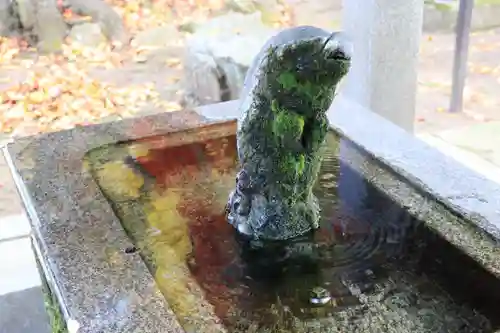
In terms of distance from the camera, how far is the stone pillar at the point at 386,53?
330cm

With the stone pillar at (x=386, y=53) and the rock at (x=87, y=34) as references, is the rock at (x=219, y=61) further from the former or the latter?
the rock at (x=87, y=34)

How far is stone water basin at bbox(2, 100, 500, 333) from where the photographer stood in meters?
1.50

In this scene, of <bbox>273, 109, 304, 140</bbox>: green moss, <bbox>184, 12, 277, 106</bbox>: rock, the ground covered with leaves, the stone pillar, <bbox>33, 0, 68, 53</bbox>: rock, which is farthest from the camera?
<bbox>33, 0, 68, 53</bbox>: rock

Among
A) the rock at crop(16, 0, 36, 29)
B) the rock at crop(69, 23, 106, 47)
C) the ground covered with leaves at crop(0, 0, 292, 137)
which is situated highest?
the rock at crop(16, 0, 36, 29)

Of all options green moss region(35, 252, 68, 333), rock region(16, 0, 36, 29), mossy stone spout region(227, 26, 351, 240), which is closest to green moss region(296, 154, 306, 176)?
mossy stone spout region(227, 26, 351, 240)

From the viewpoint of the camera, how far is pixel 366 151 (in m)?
2.19

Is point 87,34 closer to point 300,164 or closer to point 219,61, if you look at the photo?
point 219,61

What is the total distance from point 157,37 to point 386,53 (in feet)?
11.8

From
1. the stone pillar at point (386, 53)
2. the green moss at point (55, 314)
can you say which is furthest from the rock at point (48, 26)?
the green moss at point (55, 314)

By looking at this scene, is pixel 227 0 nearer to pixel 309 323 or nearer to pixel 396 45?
pixel 396 45

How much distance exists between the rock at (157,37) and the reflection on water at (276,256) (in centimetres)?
430

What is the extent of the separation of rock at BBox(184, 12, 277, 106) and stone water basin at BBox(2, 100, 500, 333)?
209cm

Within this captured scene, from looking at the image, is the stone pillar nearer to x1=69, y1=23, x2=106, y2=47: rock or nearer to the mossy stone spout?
the mossy stone spout

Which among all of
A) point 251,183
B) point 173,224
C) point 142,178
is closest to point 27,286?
point 142,178
